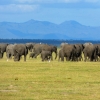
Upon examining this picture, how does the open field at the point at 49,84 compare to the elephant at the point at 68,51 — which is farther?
the elephant at the point at 68,51

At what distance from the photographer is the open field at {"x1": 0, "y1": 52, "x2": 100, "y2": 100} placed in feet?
61.4

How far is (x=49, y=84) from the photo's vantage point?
22453 millimetres

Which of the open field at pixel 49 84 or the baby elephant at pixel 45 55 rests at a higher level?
the baby elephant at pixel 45 55

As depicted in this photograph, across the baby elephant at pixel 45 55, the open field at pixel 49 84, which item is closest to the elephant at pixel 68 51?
the baby elephant at pixel 45 55

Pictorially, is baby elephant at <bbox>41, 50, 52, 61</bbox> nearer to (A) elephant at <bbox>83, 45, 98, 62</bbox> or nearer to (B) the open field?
(A) elephant at <bbox>83, 45, 98, 62</bbox>

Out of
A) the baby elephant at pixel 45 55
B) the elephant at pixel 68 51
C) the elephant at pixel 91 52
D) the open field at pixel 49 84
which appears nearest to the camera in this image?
the open field at pixel 49 84

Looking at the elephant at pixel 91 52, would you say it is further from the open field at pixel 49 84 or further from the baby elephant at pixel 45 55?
the open field at pixel 49 84

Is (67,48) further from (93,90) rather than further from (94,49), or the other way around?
(93,90)

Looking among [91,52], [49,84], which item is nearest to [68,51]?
[91,52]

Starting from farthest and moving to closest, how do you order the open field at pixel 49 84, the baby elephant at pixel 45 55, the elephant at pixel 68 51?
the baby elephant at pixel 45 55 < the elephant at pixel 68 51 < the open field at pixel 49 84

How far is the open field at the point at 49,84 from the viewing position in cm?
1872

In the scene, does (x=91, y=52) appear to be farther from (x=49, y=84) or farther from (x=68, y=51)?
(x=49, y=84)

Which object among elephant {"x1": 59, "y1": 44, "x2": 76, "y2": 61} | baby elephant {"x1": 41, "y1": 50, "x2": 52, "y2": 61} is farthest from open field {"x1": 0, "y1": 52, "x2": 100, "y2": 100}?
baby elephant {"x1": 41, "y1": 50, "x2": 52, "y2": 61}

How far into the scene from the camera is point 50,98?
18109 mm
